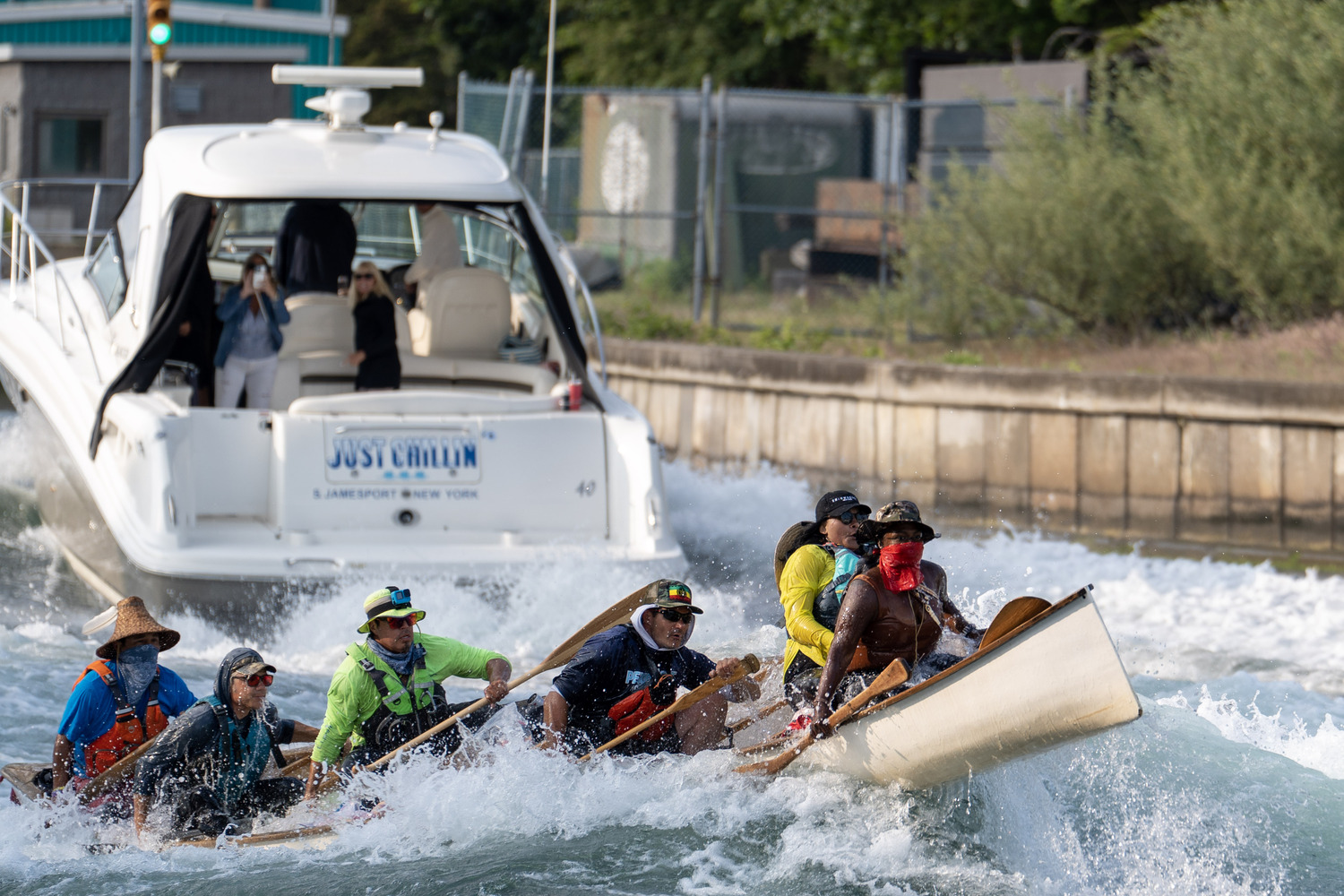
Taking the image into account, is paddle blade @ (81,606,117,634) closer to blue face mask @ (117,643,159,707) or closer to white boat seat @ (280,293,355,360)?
blue face mask @ (117,643,159,707)

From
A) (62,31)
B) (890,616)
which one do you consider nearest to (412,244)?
(890,616)

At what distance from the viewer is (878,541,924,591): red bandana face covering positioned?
6.07 meters

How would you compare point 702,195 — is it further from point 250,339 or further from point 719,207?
point 250,339

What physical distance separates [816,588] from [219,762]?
98.2 inches

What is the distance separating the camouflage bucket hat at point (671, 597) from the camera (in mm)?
6297

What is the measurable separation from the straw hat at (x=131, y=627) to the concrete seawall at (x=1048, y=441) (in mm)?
6914

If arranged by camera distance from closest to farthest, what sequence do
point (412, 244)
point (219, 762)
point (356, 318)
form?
1. point (219, 762)
2. point (356, 318)
3. point (412, 244)

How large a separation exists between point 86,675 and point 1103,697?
3704 millimetres

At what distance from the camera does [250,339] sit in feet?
30.8

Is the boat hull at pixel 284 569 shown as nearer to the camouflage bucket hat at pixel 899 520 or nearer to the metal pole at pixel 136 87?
the camouflage bucket hat at pixel 899 520

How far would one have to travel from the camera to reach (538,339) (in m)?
10.6

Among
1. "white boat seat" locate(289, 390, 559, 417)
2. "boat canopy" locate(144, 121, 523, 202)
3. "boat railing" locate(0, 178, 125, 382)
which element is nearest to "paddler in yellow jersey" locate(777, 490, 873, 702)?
"white boat seat" locate(289, 390, 559, 417)

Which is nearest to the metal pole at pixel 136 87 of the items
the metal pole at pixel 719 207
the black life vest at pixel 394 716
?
the metal pole at pixel 719 207

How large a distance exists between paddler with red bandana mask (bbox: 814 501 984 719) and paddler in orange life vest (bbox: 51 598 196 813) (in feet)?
8.32
